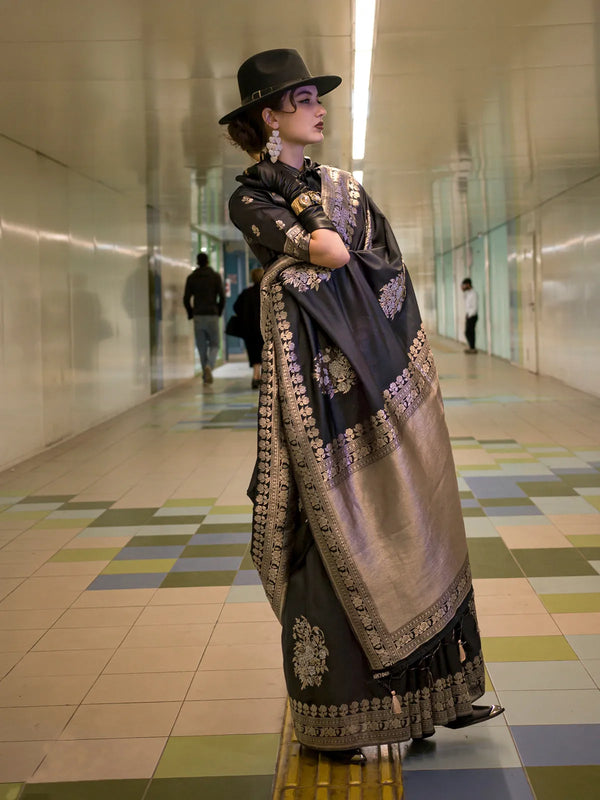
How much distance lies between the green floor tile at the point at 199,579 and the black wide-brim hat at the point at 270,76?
7.35 ft

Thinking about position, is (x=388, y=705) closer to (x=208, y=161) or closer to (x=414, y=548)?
(x=414, y=548)

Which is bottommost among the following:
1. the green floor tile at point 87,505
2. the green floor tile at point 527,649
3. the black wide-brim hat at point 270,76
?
the green floor tile at point 527,649

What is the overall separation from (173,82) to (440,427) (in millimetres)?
4723

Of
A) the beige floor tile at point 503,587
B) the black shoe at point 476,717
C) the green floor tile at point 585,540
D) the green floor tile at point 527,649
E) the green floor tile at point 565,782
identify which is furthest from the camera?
the green floor tile at point 585,540

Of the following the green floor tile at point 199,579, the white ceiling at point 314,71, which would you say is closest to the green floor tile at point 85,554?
the green floor tile at point 199,579

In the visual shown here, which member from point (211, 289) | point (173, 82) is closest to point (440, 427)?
point (173, 82)

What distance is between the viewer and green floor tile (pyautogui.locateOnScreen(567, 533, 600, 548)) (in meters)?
4.58

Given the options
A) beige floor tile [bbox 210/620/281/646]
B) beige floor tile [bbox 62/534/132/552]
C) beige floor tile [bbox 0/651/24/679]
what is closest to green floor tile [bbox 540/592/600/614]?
beige floor tile [bbox 210/620/281/646]

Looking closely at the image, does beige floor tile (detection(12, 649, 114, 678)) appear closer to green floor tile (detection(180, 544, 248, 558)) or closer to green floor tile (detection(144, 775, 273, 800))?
green floor tile (detection(144, 775, 273, 800))

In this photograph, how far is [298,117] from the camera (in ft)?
7.91

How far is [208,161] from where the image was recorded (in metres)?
9.90

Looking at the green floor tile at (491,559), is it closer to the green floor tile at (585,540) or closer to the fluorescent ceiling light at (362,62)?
the green floor tile at (585,540)

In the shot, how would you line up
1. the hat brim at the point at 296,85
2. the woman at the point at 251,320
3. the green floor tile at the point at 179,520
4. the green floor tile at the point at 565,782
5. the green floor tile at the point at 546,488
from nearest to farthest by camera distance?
1. the green floor tile at the point at 565,782
2. the hat brim at the point at 296,85
3. the green floor tile at the point at 179,520
4. the green floor tile at the point at 546,488
5. the woman at the point at 251,320

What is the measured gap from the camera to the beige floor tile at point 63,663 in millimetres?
3160
